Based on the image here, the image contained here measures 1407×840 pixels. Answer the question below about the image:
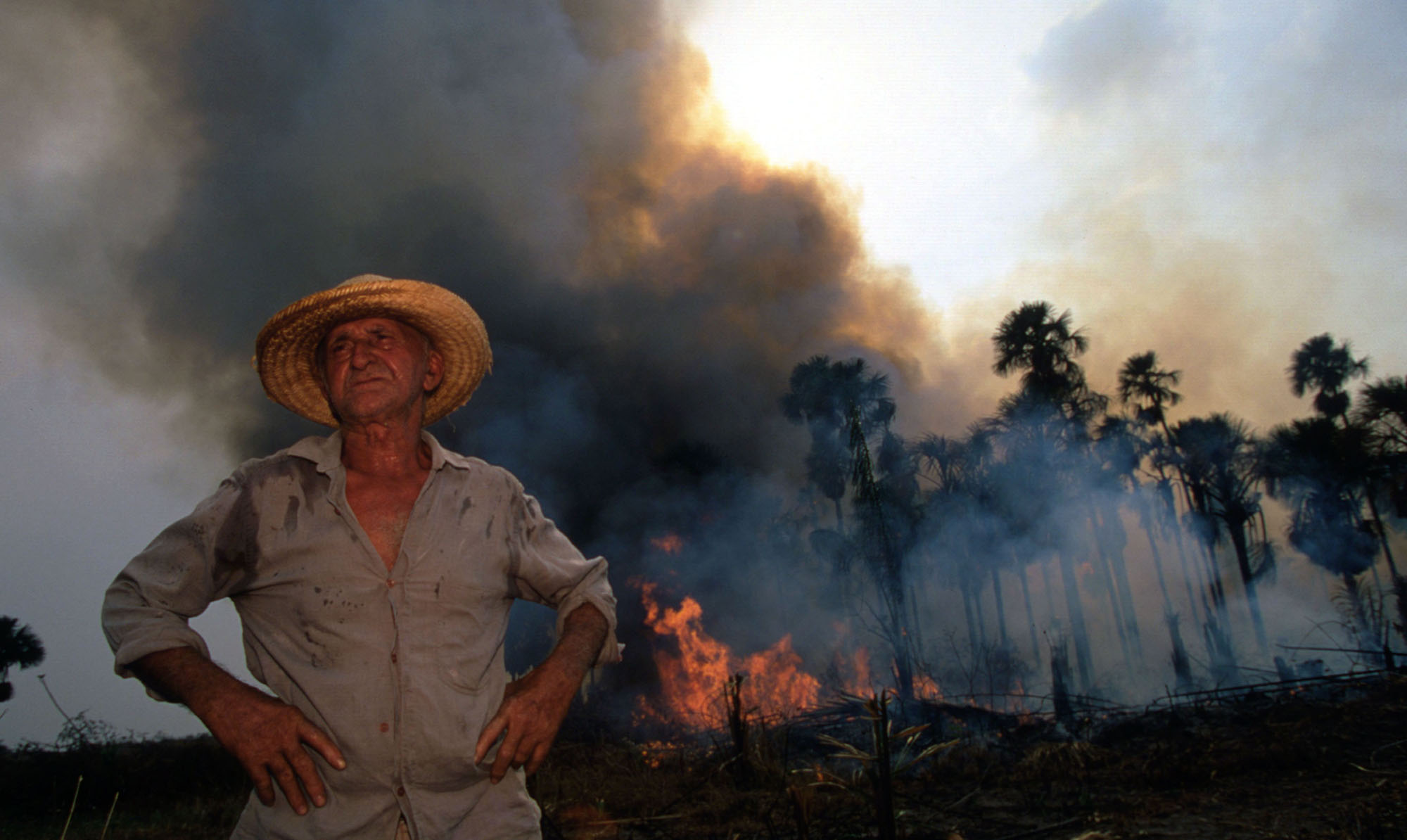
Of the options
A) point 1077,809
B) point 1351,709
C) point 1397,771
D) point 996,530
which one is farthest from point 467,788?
point 996,530

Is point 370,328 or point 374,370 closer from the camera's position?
point 374,370

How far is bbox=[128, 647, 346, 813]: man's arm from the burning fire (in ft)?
66.8

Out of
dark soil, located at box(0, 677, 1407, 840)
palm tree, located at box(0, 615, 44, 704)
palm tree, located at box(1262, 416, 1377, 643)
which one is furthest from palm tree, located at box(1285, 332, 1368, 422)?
palm tree, located at box(0, 615, 44, 704)

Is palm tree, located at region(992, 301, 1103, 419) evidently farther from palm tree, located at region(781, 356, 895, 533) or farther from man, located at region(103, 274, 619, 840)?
man, located at region(103, 274, 619, 840)

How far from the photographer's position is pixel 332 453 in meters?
1.88

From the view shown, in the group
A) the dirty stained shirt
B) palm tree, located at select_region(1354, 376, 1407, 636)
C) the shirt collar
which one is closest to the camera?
the dirty stained shirt

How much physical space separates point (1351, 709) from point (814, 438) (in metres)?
23.7

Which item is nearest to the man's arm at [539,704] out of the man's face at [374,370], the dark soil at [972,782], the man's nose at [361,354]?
the man's face at [374,370]

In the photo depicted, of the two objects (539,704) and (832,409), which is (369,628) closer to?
(539,704)

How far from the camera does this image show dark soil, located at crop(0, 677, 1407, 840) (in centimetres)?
522

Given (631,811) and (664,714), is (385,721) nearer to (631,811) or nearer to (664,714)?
(631,811)

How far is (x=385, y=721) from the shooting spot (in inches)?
62.0

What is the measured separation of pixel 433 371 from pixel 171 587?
111 cm

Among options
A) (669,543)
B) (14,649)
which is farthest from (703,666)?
(14,649)
